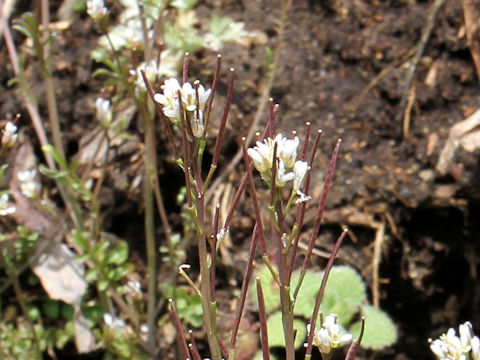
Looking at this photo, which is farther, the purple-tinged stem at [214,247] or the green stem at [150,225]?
→ the green stem at [150,225]

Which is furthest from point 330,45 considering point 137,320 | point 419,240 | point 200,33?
point 137,320

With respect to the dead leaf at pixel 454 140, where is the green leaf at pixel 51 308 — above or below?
below

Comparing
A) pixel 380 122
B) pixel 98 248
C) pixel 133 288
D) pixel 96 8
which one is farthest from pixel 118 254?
pixel 380 122

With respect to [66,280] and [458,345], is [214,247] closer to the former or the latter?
[458,345]

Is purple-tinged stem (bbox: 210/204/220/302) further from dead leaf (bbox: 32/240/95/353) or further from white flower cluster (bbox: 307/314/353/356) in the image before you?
dead leaf (bbox: 32/240/95/353)

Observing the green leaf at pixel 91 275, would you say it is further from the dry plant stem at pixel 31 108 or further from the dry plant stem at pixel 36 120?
the dry plant stem at pixel 31 108

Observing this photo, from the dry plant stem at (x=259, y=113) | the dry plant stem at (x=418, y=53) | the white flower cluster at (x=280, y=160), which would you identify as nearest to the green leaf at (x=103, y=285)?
the dry plant stem at (x=259, y=113)
